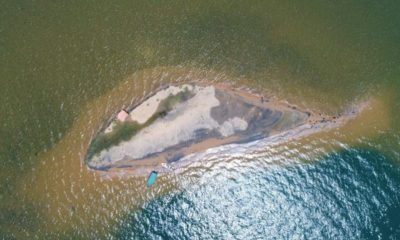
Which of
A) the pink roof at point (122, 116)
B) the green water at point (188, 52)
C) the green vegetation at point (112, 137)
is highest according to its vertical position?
the green water at point (188, 52)

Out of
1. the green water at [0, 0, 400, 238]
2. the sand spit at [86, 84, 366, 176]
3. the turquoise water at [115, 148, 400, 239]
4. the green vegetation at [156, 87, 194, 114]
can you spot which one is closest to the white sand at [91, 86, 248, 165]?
the sand spit at [86, 84, 366, 176]

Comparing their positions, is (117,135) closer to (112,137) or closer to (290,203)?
(112,137)

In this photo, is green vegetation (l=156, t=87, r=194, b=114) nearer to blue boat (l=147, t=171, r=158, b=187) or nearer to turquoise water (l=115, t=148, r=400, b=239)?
blue boat (l=147, t=171, r=158, b=187)

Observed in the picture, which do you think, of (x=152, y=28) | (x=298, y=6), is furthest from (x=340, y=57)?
(x=152, y=28)

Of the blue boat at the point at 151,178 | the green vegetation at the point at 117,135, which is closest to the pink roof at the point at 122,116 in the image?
the green vegetation at the point at 117,135

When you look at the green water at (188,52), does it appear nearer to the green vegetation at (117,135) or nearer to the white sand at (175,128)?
the green vegetation at (117,135)

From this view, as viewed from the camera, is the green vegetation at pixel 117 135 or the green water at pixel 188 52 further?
the green water at pixel 188 52
